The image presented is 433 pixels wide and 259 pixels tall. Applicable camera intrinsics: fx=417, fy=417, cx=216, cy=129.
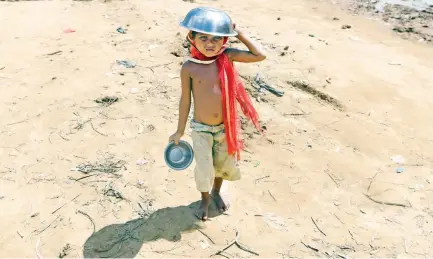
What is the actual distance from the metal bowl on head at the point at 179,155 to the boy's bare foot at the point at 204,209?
0.98ft

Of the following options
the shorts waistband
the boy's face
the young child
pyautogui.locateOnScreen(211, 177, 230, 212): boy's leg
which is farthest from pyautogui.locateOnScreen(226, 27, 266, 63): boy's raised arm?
pyautogui.locateOnScreen(211, 177, 230, 212): boy's leg

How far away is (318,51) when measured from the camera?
531cm

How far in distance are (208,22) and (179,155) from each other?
35.6 inches

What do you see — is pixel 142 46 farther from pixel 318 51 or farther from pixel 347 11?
pixel 347 11

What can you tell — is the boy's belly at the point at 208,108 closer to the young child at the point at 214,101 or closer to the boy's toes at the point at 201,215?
the young child at the point at 214,101

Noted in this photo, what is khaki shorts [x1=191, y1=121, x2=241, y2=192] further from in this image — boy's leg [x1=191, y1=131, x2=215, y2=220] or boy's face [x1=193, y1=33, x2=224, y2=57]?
boy's face [x1=193, y1=33, x2=224, y2=57]

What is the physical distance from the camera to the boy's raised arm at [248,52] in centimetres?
241

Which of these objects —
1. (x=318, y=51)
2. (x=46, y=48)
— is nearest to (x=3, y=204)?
(x=46, y=48)

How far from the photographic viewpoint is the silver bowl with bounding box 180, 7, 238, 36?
220 cm

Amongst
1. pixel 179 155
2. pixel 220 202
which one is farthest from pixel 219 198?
pixel 179 155

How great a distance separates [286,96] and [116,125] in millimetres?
1729

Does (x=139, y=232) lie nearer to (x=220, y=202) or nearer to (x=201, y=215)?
(x=201, y=215)

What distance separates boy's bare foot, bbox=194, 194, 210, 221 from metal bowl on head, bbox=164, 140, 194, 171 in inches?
11.8

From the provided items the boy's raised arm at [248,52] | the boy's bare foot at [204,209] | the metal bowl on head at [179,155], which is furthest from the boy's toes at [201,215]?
the boy's raised arm at [248,52]
